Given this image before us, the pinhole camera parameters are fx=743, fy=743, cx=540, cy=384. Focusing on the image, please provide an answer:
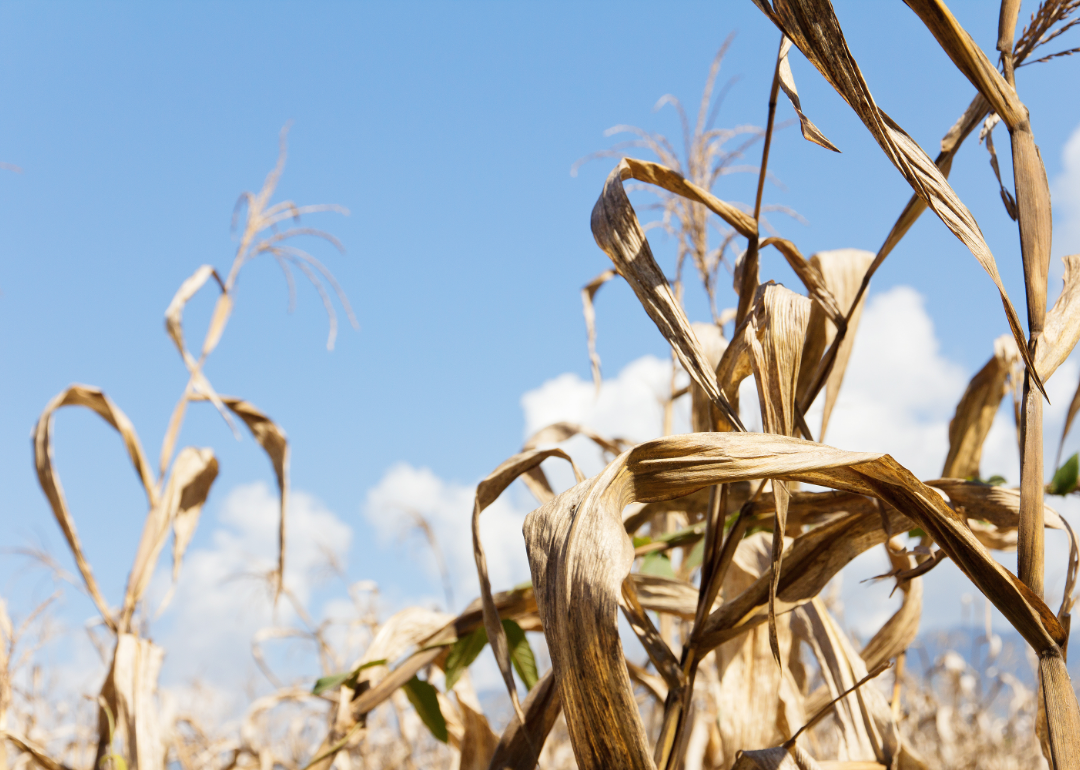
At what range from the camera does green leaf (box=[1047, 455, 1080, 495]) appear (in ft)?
2.39

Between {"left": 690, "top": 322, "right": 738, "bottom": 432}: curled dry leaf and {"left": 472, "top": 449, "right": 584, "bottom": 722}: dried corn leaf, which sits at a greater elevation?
{"left": 690, "top": 322, "right": 738, "bottom": 432}: curled dry leaf

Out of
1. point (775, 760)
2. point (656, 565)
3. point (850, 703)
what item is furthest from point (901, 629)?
point (775, 760)

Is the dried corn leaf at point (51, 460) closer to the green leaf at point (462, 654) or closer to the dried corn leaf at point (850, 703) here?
the green leaf at point (462, 654)

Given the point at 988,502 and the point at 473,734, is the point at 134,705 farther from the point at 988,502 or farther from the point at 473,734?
the point at 988,502

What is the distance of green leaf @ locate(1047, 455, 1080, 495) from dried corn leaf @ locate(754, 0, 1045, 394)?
0.40 metres

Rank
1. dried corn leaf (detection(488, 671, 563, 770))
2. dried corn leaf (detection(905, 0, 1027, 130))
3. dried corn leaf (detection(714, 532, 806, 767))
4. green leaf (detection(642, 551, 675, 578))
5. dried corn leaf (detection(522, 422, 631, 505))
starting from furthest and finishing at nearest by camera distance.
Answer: dried corn leaf (detection(522, 422, 631, 505)) → green leaf (detection(642, 551, 675, 578)) → dried corn leaf (detection(714, 532, 806, 767)) → dried corn leaf (detection(488, 671, 563, 770)) → dried corn leaf (detection(905, 0, 1027, 130))

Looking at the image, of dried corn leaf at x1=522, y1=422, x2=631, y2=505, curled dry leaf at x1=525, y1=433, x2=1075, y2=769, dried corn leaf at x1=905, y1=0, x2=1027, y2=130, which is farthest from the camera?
dried corn leaf at x1=522, y1=422, x2=631, y2=505

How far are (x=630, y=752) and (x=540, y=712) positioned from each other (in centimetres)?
26

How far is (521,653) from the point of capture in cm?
75

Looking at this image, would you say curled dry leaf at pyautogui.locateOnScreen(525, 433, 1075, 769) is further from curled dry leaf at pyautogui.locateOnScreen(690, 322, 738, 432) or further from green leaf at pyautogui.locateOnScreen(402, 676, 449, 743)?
green leaf at pyautogui.locateOnScreen(402, 676, 449, 743)

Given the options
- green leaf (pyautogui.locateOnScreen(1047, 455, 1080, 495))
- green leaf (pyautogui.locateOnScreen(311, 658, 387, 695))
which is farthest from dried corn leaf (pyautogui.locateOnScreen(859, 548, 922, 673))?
green leaf (pyautogui.locateOnScreen(311, 658, 387, 695))

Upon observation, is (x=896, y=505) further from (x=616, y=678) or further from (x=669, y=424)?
(x=669, y=424)

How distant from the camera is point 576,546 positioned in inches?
13.1

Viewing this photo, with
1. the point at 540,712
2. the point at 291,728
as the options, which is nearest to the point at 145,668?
the point at 540,712
